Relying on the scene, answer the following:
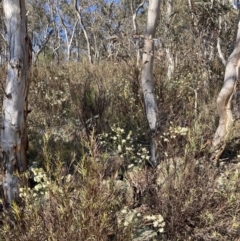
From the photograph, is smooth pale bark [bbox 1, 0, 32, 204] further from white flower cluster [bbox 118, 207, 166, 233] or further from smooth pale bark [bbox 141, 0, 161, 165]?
smooth pale bark [bbox 141, 0, 161, 165]

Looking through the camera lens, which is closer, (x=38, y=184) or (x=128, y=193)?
(x=38, y=184)

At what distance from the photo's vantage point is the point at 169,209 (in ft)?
7.41

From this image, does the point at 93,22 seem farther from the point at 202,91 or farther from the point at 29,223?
Result: the point at 29,223

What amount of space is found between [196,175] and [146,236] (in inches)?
24.6

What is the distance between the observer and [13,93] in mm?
2648

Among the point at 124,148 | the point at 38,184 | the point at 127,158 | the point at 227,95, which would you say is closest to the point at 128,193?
the point at 127,158

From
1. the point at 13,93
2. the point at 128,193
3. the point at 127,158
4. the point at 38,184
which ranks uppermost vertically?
the point at 13,93

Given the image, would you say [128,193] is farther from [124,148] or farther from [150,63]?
[150,63]

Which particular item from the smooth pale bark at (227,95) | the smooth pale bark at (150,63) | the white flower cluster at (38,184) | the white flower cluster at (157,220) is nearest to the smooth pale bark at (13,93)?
the white flower cluster at (38,184)

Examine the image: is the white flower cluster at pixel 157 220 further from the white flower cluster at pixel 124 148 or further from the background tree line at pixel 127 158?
the white flower cluster at pixel 124 148

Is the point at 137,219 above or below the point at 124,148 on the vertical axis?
below

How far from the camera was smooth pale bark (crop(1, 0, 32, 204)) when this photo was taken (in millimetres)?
2619

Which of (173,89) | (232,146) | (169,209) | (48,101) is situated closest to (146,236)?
(169,209)

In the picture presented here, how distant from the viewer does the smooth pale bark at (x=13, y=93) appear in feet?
8.59
